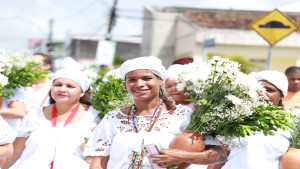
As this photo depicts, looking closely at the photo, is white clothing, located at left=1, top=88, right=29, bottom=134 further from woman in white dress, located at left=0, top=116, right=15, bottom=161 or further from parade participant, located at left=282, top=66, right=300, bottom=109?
parade participant, located at left=282, top=66, right=300, bottom=109

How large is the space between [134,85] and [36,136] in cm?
189

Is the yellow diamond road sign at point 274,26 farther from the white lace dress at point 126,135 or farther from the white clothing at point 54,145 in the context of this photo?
the white lace dress at point 126,135

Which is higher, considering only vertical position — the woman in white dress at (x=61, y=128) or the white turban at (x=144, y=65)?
the white turban at (x=144, y=65)

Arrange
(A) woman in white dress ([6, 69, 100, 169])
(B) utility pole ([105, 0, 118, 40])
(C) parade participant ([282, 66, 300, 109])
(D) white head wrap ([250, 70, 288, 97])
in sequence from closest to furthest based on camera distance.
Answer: (D) white head wrap ([250, 70, 288, 97]) → (A) woman in white dress ([6, 69, 100, 169]) → (C) parade participant ([282, 66, 300, 109]) → (B) utility pole ([105, 0, 118, 40])

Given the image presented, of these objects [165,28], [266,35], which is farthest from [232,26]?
[266,35]

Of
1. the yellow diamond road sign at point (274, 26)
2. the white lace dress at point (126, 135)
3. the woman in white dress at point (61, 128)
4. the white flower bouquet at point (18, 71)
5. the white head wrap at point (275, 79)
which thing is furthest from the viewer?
the yellow diamond road sign at point (274, 26)

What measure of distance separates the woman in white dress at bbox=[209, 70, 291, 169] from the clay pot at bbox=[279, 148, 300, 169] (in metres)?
0.07

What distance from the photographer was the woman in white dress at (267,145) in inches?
197

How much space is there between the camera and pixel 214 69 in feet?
12.3

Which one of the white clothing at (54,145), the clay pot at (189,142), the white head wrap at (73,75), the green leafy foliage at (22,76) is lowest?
the white clothing at (54,145)

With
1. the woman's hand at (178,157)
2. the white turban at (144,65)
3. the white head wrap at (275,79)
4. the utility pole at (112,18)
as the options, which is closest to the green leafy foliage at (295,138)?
the white head wrap at (275,79)

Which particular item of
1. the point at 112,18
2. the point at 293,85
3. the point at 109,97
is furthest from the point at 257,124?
the point at 112,18

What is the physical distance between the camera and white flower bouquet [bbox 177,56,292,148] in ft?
12.0

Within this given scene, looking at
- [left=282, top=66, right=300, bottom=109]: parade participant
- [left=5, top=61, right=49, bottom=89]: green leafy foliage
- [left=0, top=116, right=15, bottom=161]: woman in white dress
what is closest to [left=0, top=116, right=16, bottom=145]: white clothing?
[left=0, top=116, right=15, bottom=161]: woman in white dress
